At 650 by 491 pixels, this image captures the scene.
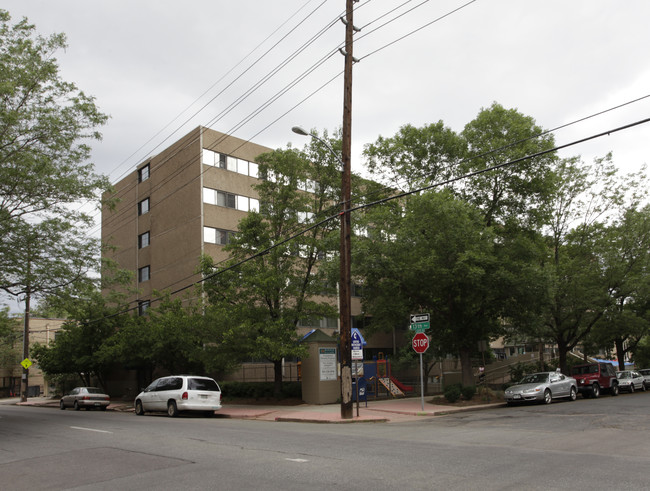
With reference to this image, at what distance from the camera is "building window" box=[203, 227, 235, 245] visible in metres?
35.0

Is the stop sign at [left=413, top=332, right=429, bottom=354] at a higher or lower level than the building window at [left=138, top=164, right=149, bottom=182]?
lower

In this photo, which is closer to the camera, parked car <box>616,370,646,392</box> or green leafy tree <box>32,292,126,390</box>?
parked car <box>616,370,646,392</box>

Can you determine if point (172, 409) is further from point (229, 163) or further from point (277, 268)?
point (229, 163)

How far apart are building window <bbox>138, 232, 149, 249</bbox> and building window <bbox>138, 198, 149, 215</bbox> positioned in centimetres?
177

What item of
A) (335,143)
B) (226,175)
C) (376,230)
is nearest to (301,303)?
(376,230)

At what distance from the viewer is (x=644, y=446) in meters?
10.1

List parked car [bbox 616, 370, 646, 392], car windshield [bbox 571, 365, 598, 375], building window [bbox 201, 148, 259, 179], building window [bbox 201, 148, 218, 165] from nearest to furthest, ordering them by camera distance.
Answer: car windshield [bbox 571, 365, 598, 375] → parked car [bbox 616, 370, 646, 392] → building window [bbox 201, 148, 218, 165] → building window [bbox 201, 148, 259, 179]

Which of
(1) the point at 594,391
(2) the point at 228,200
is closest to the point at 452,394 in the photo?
(1) the point at 594,391

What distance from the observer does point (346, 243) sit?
60.8 feet

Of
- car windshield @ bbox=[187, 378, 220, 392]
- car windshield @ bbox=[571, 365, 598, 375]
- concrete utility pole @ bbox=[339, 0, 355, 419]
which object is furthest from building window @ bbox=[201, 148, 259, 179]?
car windshield @ bbox=[571, 365, 598, 375]

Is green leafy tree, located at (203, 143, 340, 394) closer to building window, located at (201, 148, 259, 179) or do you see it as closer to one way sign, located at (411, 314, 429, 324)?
one way sign, located at (411, 314, 429, 324)

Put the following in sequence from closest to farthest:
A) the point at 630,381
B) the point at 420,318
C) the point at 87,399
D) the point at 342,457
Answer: the point at 342,457 → the point at 420,318 → the point at 87,399 → the point at 630,381

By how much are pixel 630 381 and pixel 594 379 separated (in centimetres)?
685

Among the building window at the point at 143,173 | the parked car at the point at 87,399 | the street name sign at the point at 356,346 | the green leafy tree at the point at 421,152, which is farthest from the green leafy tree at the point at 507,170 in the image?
the building window at the point at 143,173
